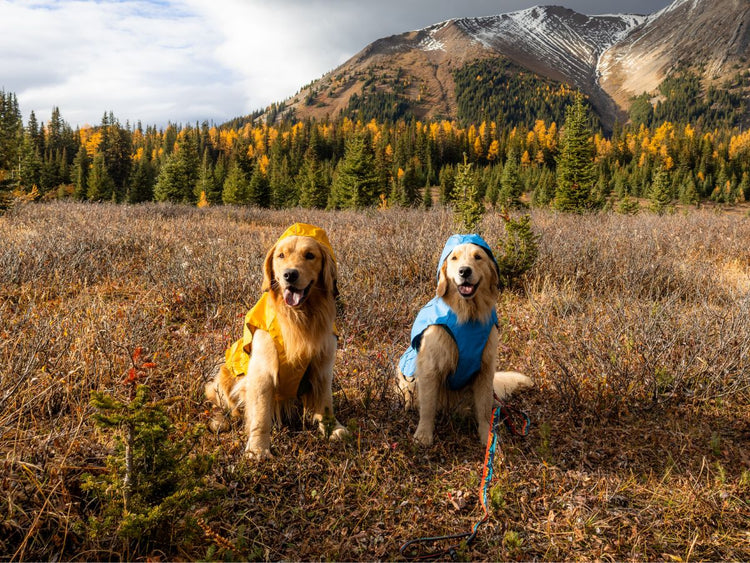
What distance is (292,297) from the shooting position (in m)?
2.46

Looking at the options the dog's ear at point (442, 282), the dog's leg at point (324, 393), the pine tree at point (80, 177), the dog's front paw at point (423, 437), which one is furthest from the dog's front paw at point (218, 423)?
the pine tree at point (80, 177)

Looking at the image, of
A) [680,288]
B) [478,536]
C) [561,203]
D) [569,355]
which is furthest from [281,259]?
[561,203]

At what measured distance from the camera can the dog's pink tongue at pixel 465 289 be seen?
2.66m

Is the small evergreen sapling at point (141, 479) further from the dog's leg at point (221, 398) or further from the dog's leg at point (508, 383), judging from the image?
the dog's leg at point (508, 383)

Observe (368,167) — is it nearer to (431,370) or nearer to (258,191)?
(258,191)

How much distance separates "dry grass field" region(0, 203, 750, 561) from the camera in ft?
5.73

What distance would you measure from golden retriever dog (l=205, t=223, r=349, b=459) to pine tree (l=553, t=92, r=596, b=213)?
22.5m

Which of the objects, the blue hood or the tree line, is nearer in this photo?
the blue hood

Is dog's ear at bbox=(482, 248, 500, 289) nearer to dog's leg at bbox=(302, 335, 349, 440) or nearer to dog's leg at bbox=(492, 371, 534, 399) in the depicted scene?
dog's leg at bbox=(492, 371, 534, 399)

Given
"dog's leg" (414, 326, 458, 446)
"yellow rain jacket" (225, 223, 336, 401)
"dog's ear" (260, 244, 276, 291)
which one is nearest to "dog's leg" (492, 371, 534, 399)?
"dog's leg" (414, 326, 458, 446)

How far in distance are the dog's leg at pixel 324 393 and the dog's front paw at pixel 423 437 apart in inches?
19.5

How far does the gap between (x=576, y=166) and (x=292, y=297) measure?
2459cm

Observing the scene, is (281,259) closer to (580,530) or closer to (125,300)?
(580,530)

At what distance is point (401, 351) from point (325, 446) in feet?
5.45
